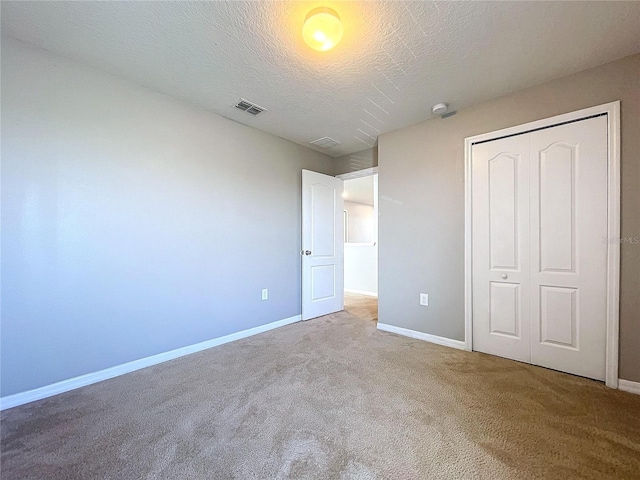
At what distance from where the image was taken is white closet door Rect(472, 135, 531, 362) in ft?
7.64

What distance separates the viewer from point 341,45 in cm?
181

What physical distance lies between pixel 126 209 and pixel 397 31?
7.83ft

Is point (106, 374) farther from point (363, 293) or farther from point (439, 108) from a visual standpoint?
point (363, 293)

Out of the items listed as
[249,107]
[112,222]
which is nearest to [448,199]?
[249,107]

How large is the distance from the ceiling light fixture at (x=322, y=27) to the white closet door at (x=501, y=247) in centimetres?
176

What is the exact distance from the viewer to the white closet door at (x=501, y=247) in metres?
2.33

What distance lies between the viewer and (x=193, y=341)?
103 inches

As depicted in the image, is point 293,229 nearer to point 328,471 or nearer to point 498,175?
point 498,175

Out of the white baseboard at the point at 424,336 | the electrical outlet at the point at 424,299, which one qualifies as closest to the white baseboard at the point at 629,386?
the white baseboard at the point at 424,336

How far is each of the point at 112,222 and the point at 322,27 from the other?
2063 mm

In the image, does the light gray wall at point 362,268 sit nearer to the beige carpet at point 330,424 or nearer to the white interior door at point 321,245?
the white interior door at point 321,245

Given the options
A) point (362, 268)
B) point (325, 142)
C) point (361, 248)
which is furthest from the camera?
point (361, 248)

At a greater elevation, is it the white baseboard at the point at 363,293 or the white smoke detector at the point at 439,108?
the white smoke detector at the point at 439,108

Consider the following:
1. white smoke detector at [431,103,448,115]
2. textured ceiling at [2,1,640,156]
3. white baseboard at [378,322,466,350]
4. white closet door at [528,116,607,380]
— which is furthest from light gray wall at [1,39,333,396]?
white closet door at [528,116,607,380]
